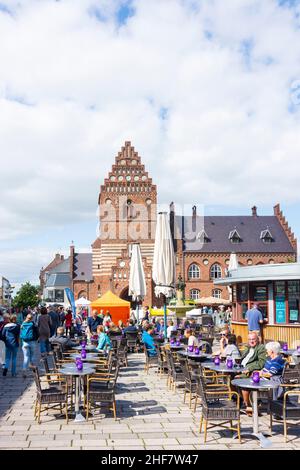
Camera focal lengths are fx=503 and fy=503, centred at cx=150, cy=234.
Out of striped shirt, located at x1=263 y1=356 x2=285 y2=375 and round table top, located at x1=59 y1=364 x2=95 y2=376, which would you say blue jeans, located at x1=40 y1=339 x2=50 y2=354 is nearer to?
round table top, located at x1=59 y1=364 x2=95 y2=376

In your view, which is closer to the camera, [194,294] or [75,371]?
[75,371]

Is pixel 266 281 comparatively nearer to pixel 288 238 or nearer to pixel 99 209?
pixel 99 209

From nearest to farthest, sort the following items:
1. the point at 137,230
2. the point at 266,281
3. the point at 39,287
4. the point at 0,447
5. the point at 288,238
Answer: the point at 0,447, the point at 266,281, the point at 137,230, the point at 288,238, the point at 39,287

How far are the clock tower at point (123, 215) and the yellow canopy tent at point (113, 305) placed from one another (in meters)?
23.7

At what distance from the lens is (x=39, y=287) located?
100000mm

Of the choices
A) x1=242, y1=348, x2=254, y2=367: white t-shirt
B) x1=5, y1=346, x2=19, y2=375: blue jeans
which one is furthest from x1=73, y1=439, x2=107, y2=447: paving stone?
x1=5, y1=346, x2=19, y2=375: blue jeans

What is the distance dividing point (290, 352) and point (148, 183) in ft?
136

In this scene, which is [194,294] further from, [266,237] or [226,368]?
[226,368]

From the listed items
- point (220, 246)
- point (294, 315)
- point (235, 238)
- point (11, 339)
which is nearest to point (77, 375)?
point (11, 339)

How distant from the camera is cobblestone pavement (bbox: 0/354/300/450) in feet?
22.6

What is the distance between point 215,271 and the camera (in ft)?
182

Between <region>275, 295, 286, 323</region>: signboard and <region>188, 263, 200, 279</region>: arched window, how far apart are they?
1547 inches

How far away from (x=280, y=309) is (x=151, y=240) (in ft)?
118
